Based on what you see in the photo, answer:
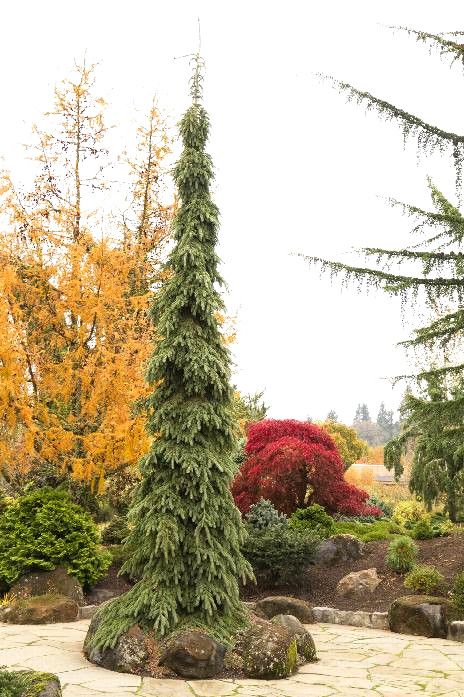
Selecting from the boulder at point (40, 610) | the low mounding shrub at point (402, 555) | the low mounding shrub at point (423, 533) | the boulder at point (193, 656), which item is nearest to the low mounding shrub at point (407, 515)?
the low mounding shrub at point (423, 533)

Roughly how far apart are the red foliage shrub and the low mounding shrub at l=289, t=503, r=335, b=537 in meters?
0.49

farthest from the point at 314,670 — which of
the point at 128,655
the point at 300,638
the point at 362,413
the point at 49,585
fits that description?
the point at 362,413

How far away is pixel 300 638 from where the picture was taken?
7.45 m

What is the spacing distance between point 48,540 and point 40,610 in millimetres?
1233

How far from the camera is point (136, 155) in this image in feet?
46.3

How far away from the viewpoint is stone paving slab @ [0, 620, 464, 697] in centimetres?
610

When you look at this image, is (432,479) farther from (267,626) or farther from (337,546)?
(267,626)

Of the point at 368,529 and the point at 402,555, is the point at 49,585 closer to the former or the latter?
the point at 402,555

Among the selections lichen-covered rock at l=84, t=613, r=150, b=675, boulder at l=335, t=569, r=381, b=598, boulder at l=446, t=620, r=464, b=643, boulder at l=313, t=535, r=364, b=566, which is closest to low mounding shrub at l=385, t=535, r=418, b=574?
boulder at l=335, t=569, r=381, b=598

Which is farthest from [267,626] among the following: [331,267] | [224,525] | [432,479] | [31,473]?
[432,479]

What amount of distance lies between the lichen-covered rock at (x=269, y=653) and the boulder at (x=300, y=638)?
0.28 m

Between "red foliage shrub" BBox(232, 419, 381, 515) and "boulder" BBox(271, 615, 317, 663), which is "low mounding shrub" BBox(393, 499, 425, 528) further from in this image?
"boulder" BBox(271, 615, 317, 663)

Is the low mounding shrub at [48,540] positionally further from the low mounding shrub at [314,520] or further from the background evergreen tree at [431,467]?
the background evergreen tree at [431,467]

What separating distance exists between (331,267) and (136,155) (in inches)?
280
